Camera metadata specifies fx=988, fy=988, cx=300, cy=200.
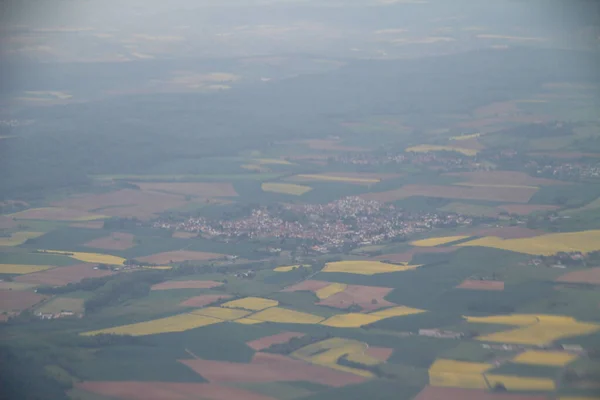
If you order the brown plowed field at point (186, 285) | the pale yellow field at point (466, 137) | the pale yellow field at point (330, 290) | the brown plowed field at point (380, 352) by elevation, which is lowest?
the brown plowed field at point (186, 285)

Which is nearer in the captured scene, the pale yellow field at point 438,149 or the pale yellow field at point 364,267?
the pale yellow field at point 364,267

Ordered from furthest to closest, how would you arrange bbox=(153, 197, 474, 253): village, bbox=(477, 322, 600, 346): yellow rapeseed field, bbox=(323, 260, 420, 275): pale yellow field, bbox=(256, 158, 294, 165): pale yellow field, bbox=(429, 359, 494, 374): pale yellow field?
bbox=(256, 158, 294, 165): pale yellow field → bbox=(153, 197, 474, 253): village → bbox=(323, 260, 420, 275): pale yellow field → bbox=(477, 322, 600, 346): yellow rapeseed field → bbox=(429, 359, 494, 374): pale yellow field

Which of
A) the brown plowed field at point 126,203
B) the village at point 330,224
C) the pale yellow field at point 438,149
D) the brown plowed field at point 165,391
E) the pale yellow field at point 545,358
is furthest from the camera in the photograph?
the pale yellow field at point 438,149

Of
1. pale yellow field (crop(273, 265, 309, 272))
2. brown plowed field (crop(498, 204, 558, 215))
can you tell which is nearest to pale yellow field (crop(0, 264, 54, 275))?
pale yellow field (crop(273, 265, 309, 272))

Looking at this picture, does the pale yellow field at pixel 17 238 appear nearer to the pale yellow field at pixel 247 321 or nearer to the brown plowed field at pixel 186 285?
the brown plowed field at pixel 186 285


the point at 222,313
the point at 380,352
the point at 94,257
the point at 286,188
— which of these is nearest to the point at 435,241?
the point at 222,313

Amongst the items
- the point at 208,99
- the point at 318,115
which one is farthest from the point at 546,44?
the point at 208,99

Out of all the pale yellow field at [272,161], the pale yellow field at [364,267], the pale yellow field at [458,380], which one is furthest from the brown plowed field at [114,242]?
the pale yellow field at [458,380]

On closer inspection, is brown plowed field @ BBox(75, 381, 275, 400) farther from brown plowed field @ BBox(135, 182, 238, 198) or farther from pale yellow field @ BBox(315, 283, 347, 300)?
brown plowed field @ BBox(135, 182, 238, 198)
